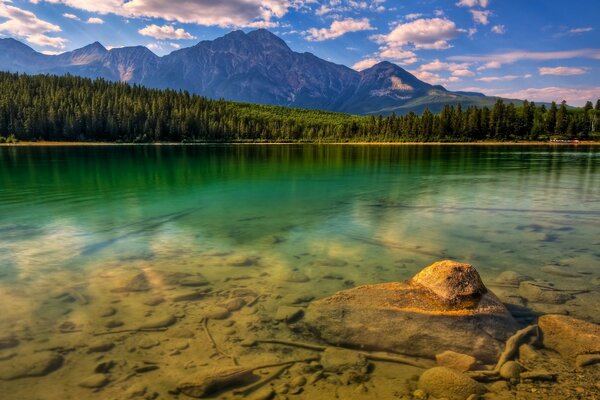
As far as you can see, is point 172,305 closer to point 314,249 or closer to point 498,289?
point 314,249

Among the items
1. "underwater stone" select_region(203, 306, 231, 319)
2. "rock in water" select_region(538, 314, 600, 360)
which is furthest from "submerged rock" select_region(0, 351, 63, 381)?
"rock in water" select_region(538, 314, 600, 360)

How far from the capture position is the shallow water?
10109mm

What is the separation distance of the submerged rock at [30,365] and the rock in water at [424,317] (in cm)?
630

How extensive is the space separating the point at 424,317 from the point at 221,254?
1047 cm

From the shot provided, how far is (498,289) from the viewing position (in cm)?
1354

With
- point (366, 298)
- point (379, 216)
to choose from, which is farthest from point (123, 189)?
point (366, 298)

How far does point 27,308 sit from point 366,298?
10.4m

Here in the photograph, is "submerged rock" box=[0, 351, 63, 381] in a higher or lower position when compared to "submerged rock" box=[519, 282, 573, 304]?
lower

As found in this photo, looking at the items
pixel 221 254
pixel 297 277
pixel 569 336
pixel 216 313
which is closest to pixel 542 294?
pixel 569 336

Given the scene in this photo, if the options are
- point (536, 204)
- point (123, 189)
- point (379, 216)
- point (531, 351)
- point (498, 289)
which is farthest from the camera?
point (123, 189)

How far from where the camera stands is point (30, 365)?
9.17m

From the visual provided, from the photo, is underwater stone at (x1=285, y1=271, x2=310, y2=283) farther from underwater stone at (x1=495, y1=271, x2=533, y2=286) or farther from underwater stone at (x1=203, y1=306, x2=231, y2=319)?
underwater stone at (x1=495, y1=271, x2=533, y2=286)

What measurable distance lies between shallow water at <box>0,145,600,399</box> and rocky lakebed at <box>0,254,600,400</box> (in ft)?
0.26

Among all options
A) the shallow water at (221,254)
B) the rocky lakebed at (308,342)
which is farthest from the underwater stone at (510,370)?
the shallow water at (221,254)
